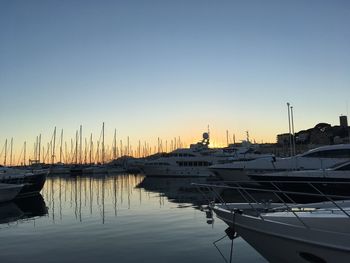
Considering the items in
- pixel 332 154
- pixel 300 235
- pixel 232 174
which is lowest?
pixel 300 235

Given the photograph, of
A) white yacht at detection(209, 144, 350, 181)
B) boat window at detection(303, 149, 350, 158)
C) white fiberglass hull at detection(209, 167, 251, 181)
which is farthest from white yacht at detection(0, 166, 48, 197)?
boat window at detection(303, 149, 350, 158)

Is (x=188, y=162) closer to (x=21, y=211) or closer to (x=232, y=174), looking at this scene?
(x=232, y=174)

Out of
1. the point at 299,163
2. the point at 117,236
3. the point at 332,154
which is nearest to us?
the point at 117,236

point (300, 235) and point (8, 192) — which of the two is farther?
point (8, 192)

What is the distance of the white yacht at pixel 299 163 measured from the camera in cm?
3132

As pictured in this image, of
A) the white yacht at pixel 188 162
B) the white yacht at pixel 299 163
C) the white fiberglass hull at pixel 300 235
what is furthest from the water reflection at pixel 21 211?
the white yacht at pixel 188 162

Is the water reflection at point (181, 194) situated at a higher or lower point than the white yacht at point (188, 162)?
lower

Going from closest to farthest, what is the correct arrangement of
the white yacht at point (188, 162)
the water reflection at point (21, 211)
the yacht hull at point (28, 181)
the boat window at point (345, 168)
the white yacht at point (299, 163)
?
the water reflection at point (21, 211) < the boat window at point (345, 168) < the white yacht at point (299, 163) < the yacht hull at point (28, 181) < the white yacht at point (188, 162)

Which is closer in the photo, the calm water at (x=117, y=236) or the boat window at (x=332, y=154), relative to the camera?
the calm water at (x=117, y=236)

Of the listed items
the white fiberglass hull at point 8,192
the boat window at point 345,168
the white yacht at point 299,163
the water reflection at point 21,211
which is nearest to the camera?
the water reflection at point 21,211

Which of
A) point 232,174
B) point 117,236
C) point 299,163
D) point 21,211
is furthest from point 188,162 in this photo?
point 117,236

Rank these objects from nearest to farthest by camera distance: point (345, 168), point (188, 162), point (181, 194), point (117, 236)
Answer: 1. point (117, 236)
2. point (345, 168)
3. point (181, 194)
4. point (188, 162)

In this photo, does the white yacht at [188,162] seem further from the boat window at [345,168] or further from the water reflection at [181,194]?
the boat window at [345,168]

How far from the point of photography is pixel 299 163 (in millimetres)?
32969
